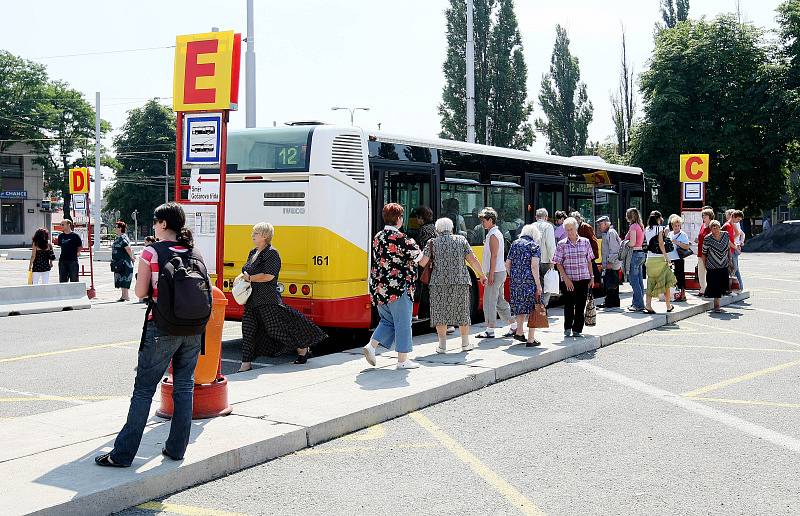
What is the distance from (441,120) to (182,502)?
155ft

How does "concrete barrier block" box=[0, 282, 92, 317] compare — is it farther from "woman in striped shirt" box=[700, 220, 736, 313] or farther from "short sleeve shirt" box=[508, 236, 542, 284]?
"woman in striped shirt" box=[700, 220, 736, 313]

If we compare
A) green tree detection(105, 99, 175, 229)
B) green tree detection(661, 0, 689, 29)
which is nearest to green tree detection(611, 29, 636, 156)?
green tree detection(661, 0, 689, 29)

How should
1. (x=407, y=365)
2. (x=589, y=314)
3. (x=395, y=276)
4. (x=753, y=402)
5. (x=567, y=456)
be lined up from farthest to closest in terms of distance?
1. (x=589, y=314)
2. (x=407, y=365)
3. (x=395, y=276)
4. (x=753, y=402)
5. (x=567, y=456)

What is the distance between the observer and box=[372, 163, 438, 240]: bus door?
1149cm

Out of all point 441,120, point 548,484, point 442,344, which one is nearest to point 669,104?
point 441,120

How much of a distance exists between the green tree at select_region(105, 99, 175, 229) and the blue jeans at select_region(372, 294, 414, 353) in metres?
69.2

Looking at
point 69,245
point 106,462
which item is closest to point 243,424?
point 106,462

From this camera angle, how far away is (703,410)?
770cm

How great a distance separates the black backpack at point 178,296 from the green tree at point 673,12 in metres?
62.7

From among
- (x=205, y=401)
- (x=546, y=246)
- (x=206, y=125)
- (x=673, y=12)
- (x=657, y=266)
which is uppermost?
(x=673, y=12)

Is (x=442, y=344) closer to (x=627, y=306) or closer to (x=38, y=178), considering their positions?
(x=627, y=306)

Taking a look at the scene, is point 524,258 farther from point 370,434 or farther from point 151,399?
point 151,399

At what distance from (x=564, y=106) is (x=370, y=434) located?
53543 millimetres

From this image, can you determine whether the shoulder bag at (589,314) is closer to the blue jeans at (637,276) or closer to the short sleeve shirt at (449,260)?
the blue jeans at (637,276)
